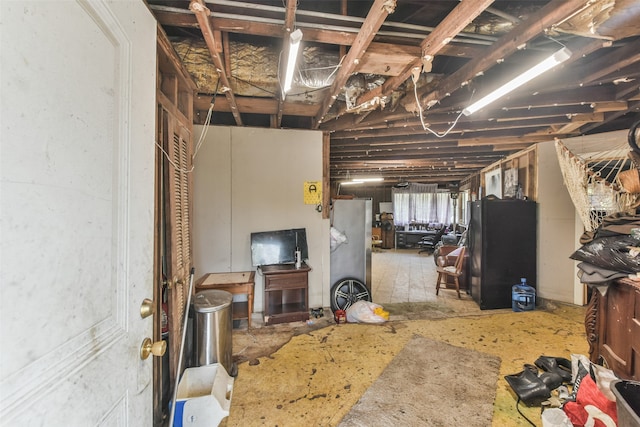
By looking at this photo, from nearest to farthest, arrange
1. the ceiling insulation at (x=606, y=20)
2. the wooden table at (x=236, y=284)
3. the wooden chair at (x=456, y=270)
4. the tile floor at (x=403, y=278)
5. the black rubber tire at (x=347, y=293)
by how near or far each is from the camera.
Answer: the ceiling insulation at (x=606, y=20) → the wooden table at (x=236, y=284) → the black rubber tire at (x=347, y=293) → the wooden chair at (x=456, y=270) → the tile floor at (x=403, y=278)

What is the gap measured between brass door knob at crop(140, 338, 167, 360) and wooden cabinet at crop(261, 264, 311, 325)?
2.31 metres

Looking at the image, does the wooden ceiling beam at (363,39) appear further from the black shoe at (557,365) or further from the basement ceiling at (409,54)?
the black shoe at (557,365)

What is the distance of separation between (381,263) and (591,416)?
19.6 feet

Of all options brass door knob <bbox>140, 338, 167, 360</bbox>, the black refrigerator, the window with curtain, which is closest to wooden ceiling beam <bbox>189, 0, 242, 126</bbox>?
brass door knob <bbox>140, 338, 167, 360</bbox>

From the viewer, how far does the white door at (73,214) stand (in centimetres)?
46

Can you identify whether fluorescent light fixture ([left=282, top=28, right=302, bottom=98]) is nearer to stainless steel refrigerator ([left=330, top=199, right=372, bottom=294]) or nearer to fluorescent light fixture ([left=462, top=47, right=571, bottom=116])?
fluorescent light fixture ([left=462, top=47, right=571, bottom=116])

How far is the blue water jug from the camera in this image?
12.6ft

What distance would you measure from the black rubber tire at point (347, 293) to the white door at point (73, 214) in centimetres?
307

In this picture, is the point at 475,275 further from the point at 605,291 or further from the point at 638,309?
the point at 638,309

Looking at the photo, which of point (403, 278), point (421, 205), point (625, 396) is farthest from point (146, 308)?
point (421, 205)

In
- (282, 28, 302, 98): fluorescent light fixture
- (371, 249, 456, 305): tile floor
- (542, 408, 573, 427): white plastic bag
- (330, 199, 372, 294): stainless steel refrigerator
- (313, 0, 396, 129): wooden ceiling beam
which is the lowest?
(371, 249, 456, 305): tile floor

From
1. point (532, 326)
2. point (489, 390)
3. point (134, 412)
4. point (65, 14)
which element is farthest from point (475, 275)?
point (65, 14)

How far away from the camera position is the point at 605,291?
1.93 metres

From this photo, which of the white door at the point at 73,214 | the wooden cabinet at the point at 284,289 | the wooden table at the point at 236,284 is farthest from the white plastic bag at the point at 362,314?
the white door at the point at 73,214
